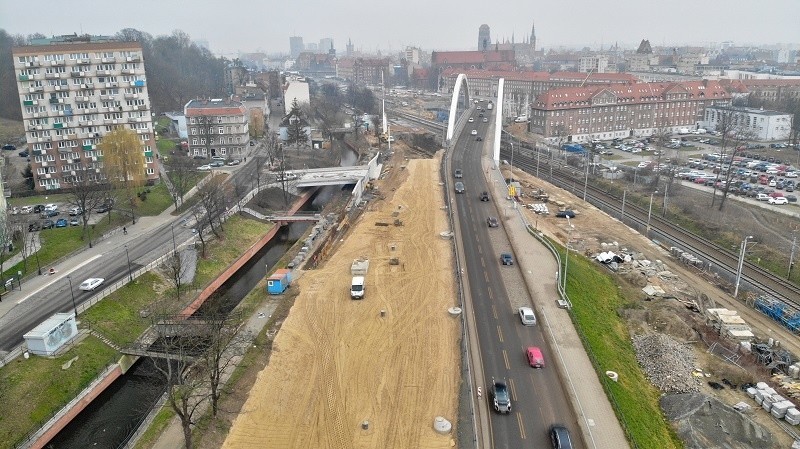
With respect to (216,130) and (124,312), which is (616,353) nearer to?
(124,312)

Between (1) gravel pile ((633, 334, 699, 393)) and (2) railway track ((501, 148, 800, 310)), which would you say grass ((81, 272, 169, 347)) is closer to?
(1) gravel pile ((633, 334, 699, 393))

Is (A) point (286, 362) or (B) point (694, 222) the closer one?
(A) point (286, 362)

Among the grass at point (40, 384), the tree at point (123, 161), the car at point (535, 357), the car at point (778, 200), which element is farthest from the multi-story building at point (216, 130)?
the car at point (778, 200)

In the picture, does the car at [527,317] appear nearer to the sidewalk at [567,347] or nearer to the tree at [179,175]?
the sidewalk at [567,347]

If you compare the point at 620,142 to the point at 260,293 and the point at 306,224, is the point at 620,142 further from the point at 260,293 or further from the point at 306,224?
the point at 260,293

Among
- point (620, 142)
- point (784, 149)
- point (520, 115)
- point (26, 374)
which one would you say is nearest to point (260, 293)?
point (26, 374)

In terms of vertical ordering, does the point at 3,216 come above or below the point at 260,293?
above

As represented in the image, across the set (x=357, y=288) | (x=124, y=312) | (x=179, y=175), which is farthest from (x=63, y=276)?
(x=179, y=175)
